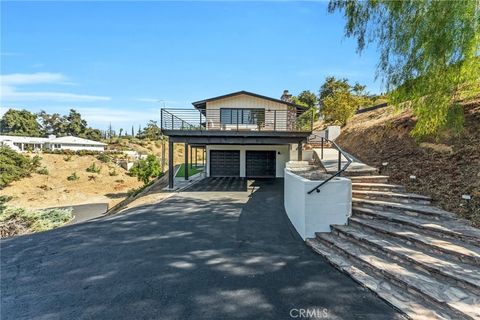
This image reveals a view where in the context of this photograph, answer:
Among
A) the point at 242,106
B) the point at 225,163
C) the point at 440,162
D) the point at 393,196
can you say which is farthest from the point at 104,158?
the point at 440,162

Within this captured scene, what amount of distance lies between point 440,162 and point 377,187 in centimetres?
158

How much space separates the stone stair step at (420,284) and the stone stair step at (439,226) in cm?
99

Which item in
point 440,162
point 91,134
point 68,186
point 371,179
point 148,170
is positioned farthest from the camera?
point 91,134

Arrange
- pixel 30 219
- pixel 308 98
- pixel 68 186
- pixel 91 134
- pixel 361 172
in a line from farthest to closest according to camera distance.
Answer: pixel 91 134, pixel 308 98, pixel 68 186, pixel 30 219, pixel 361 172

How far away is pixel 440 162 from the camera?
5.80m

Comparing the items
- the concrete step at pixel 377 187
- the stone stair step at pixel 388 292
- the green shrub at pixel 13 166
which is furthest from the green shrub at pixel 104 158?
the stone stair step at pixel 388 292

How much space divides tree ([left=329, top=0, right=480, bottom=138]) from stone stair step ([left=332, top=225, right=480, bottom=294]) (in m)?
3.10

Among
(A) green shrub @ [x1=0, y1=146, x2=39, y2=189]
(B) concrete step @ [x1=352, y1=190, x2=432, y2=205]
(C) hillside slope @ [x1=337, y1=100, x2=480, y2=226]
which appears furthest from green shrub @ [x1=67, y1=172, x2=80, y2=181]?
(B) concrete step @ [x1=352, y1=190, x2=432, y2=205]

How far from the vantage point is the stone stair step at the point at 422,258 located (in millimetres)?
2826

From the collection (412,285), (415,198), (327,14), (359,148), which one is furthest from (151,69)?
(412,285)

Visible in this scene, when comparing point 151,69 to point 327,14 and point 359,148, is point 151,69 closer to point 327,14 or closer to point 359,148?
point 327,14

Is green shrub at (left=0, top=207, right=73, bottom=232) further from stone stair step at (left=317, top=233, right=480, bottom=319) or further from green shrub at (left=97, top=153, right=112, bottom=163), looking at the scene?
green shrub at (left=97, top=153, right=112, bottom=163)

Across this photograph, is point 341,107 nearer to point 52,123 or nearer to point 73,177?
point 73,177

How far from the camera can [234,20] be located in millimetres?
8273
